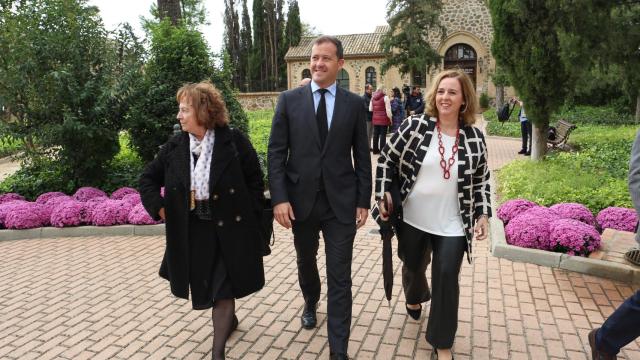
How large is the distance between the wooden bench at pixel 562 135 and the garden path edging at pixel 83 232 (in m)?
9.58

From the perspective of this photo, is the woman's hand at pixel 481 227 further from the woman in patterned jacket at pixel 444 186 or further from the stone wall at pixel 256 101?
the stone wall at pixel 256 101

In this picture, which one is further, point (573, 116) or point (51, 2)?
Result: point (573, 116)

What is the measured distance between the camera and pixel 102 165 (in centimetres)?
832

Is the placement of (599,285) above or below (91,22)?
below

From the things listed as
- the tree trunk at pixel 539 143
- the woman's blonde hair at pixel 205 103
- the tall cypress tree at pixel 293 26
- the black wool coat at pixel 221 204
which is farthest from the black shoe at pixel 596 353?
the tall cypress tree at pixel 293 26

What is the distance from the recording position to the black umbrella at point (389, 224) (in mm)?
3166

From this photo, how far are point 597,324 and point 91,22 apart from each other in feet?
26.0

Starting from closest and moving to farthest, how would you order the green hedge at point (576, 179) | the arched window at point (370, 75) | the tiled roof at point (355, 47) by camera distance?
1. the green hedge at point (576, 179)
2. the tiled roof at point (355, 47)
3. the arched window at point (370, 75)

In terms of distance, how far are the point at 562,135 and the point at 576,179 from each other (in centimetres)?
549

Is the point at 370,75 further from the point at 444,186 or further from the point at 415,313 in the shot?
the point at 444,186

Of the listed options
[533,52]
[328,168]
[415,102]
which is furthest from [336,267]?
[415,102]

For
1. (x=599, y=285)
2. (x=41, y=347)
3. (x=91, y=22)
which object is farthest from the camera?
(x=91, y=22)

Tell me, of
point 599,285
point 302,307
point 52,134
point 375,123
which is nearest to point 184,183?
point 302,307

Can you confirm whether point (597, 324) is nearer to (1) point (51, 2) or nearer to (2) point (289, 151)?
(2) point (289, 151)
